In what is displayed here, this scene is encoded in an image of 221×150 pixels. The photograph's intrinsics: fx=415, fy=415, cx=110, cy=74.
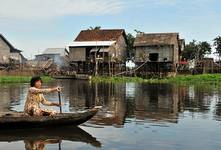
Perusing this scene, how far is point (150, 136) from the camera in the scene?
12.2 meters

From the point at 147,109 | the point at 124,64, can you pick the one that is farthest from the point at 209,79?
the point at 147,109

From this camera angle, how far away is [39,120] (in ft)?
40.2

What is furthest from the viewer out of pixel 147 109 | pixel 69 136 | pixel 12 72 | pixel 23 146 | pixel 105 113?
pixel 12 72

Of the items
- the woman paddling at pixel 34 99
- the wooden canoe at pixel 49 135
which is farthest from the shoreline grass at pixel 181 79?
the woman paddling at pixel 34 99

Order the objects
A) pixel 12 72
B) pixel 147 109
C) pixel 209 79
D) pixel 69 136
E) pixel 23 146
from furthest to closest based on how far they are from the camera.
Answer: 1. pixel 12 72
2. pixel 209 79
3. pixel 147 109
4. pixel 69 136
5. pixel 23 146

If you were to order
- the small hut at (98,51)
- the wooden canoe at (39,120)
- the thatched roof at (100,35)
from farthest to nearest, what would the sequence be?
the thatched roof at (100,35)
the small hut at (98,51)
the wooden canoe at (39,120)

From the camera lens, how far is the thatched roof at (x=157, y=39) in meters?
54.1

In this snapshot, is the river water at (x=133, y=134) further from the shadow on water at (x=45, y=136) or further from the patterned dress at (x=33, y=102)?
the patterned dress at (x=33, y=102)

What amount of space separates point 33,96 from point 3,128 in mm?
1294

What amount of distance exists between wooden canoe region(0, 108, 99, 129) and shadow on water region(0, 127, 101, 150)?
0.65 ft

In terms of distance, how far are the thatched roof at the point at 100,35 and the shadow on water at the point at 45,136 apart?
148 feet

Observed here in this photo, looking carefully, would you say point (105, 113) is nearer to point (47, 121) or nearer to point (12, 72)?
point (47, 121)

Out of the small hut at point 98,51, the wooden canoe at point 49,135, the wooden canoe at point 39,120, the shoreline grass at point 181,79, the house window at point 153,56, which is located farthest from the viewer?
the small hut at point 98,51

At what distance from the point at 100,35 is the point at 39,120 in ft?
152
